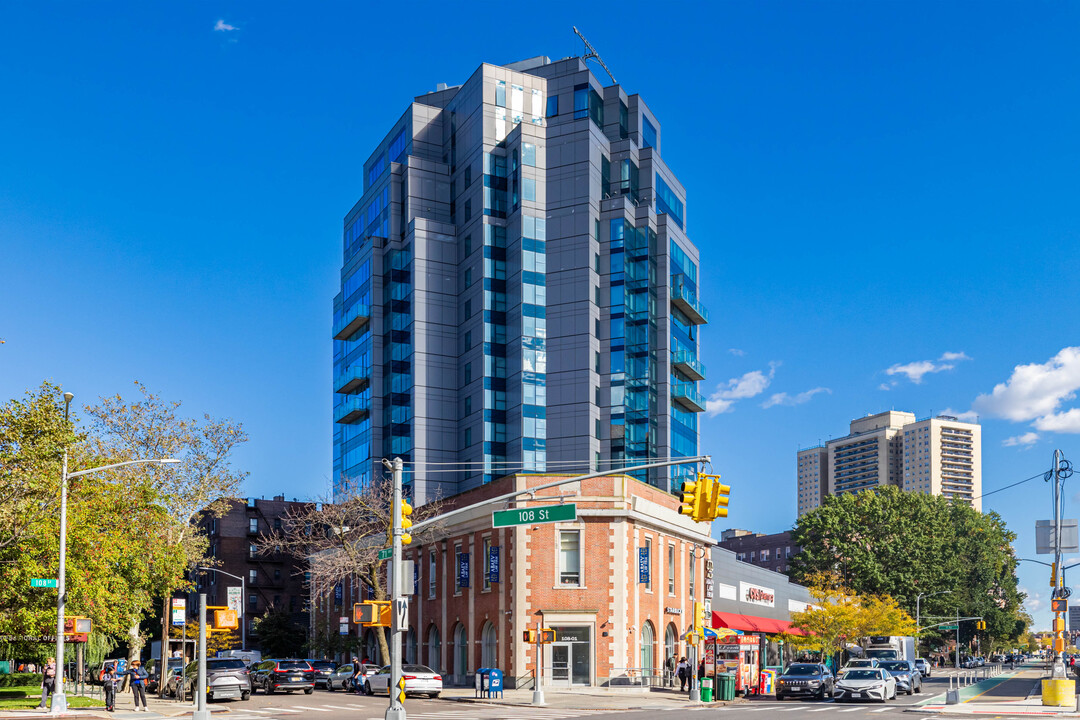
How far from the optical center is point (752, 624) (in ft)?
255

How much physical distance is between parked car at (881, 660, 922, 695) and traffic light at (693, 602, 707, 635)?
930 centimetres

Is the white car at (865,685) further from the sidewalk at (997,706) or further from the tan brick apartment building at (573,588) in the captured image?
the tan brick apartment building at (573,588)

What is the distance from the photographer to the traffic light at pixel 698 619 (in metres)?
56.5

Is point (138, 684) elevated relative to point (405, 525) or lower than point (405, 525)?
lower

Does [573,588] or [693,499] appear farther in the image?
[573,588]

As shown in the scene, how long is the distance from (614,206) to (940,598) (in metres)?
51.6

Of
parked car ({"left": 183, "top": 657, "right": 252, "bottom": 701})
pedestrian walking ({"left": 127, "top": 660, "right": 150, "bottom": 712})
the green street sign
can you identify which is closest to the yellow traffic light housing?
the green street sign

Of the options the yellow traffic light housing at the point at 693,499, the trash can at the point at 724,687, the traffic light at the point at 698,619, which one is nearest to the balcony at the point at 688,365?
the traffic light at the point at 698,619

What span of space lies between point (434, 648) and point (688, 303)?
172 feet

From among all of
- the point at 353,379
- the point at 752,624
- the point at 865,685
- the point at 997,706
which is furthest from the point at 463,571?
the point at 353,379

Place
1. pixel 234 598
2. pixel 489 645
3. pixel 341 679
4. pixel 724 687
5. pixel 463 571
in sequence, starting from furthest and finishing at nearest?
pixel 341 679, pixel 463 571, pixel 489 645, pixel 724 687, pixel 234 598

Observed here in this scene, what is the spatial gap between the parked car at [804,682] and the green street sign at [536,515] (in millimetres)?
26339

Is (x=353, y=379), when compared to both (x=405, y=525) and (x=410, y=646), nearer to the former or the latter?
(x=410, y=646)

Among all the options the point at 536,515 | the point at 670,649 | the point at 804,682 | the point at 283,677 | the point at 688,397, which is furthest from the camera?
the point at 688,397
